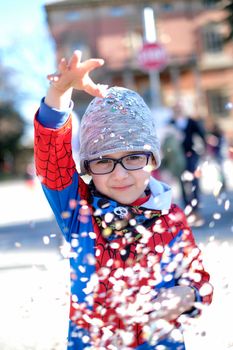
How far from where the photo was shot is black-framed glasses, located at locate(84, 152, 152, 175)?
1.96m

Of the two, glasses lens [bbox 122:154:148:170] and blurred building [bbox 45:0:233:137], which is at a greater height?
blurred building [bbox 45:0:233:137]

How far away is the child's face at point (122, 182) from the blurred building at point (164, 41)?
3644 cm

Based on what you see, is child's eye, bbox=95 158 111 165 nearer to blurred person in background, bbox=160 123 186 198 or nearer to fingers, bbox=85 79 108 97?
fingers, bbox=85 79 108 97

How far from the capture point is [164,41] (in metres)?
38.7

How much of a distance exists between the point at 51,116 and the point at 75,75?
19 centimetres

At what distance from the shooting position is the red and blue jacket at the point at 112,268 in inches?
73.7

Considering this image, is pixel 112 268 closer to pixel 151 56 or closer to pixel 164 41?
pixel 151 56

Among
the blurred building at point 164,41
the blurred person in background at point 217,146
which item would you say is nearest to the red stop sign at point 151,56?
the blurred person in background at point 217,146

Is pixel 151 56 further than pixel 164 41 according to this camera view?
No

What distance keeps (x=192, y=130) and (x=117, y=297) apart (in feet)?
21.3

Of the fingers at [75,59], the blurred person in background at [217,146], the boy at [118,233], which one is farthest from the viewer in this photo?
the blurred person in background at [217,146]

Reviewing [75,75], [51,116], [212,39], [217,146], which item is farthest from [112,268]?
[212,39]

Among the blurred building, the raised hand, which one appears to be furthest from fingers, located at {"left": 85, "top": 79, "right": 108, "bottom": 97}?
the blurred building

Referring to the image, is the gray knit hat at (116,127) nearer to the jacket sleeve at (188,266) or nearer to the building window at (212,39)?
the jacket sleeve at (188,266)
